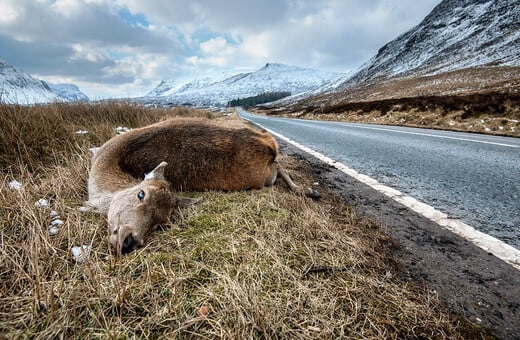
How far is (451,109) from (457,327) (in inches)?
728

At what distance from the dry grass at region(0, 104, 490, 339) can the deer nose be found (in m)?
0.12

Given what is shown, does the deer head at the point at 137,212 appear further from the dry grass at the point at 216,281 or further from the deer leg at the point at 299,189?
the deer leg at the point at 299,189

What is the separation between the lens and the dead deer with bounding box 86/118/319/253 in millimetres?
2826

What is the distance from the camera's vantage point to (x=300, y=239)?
7.60 ft

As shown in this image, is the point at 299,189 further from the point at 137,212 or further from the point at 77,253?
the point at 77,253

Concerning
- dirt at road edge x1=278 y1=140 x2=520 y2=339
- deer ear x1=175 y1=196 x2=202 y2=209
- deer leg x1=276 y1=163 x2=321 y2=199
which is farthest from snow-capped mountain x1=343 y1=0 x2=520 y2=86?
deer ear x1=175 y1=196 x2=202 y2=209

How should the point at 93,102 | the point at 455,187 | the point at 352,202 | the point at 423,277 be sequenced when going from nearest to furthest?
1. the point at 423,277
2. the point at 352,202
3. the point at 455,187
4. the point at 93,102

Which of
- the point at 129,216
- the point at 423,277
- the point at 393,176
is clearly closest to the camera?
the point at 423,277

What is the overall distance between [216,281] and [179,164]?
205cm

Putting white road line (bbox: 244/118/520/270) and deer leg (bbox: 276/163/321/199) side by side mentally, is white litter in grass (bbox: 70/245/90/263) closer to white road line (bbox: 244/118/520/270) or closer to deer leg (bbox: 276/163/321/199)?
deer leg (bbox: 276/163/321/199)

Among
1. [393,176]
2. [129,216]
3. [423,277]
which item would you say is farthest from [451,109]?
[129,216]

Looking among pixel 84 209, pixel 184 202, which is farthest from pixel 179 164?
pixel 84 209

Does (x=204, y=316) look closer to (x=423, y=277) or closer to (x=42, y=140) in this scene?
(x=423, y=277)

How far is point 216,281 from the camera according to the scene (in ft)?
5.73
